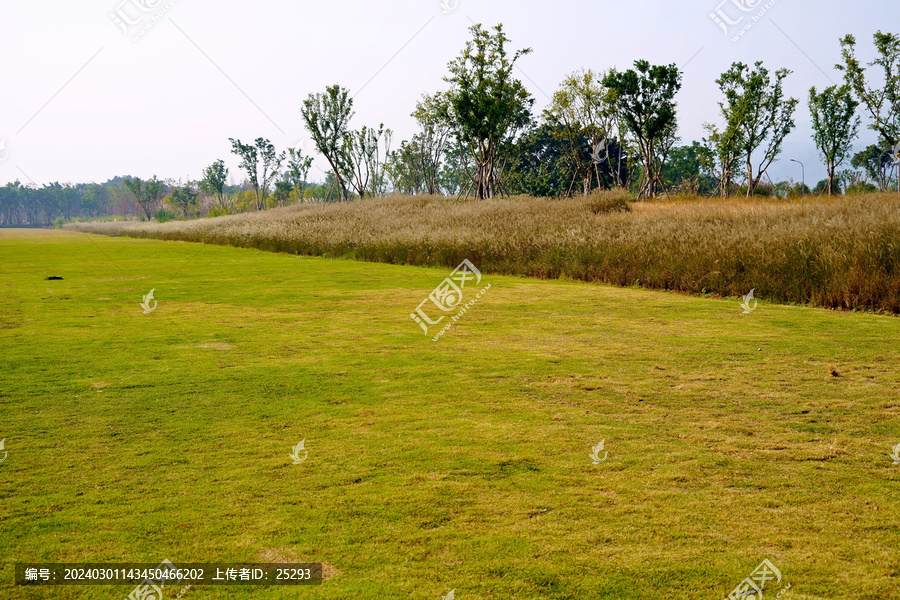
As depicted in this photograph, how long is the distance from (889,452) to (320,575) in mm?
2943

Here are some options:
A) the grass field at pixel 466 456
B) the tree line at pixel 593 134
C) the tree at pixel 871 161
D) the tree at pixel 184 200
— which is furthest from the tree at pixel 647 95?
the tree at pixel 184 200

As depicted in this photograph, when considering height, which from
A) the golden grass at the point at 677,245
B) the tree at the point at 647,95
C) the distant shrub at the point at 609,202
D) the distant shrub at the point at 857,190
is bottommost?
the golden grass at the point at 677,245

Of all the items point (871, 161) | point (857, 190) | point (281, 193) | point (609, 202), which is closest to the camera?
point (609, 202)

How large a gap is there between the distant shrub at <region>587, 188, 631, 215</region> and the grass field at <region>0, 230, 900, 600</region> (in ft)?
39.5

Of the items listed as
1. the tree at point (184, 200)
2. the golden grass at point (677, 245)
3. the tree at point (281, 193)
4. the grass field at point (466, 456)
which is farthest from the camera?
the tree at point (184, 200)

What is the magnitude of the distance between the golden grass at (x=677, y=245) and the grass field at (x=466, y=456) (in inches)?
86.2

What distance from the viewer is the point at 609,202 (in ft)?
63.3

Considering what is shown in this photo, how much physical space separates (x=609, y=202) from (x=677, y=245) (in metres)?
8.19

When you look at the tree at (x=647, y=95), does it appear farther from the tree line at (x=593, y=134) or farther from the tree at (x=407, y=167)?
the tree at (x=407, y=167)

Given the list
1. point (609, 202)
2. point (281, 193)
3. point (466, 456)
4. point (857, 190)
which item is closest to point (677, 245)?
point (609, 202)

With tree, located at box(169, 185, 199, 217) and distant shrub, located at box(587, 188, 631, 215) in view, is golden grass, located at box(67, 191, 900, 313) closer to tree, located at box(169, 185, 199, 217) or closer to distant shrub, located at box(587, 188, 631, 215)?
distant shrub, located at box(587, 188, 631, 215)

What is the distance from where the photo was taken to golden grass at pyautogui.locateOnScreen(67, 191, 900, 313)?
8.88 metres

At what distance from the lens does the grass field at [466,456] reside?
2.37m

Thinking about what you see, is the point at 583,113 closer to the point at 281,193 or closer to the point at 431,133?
the point at 431,133
